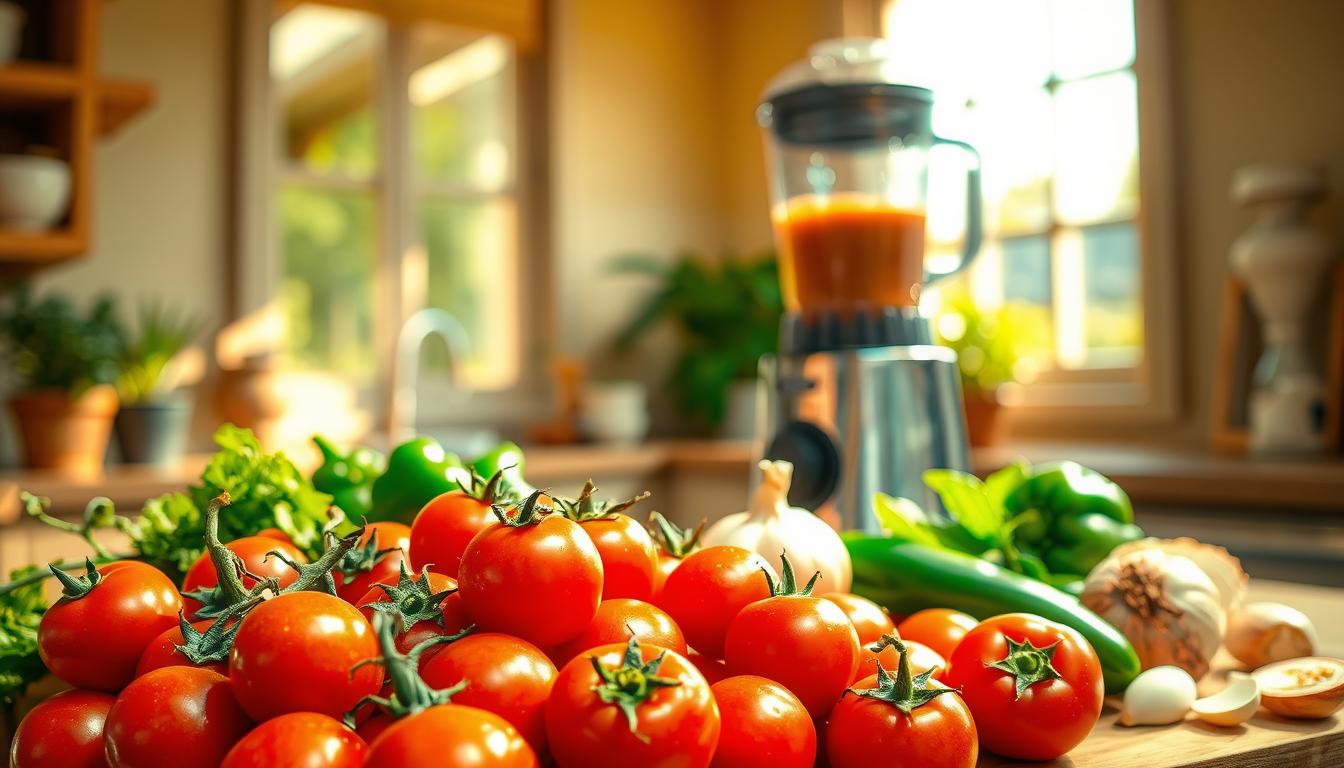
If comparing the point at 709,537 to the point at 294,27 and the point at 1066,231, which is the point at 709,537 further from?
the point at 294,27

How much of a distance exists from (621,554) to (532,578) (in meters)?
0.09

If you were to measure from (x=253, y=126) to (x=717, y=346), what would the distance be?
4.77ft

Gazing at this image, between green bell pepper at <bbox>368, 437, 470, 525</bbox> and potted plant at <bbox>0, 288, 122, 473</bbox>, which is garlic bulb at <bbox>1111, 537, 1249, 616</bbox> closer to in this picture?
green bell pepper at <bbox>368, 437, 470, 525</bbox>

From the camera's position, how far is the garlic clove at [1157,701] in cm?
61

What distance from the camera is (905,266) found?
1.49 m

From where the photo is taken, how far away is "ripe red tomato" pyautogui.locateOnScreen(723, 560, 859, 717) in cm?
50

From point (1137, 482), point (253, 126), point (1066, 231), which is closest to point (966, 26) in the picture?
point (1066, 231)

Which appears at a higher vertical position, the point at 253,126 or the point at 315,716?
the point at 253,126

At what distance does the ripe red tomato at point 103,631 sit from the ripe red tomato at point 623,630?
0.64 ft

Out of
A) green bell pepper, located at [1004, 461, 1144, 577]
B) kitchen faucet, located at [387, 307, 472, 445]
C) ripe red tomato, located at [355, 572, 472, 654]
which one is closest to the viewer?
ripe red tomato, located at [355, 572, 472, 654]

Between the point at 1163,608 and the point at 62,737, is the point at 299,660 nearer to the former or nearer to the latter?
the point at 62,737

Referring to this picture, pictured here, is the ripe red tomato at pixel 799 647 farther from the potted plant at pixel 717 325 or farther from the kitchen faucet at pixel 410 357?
the potted plant at pixel 717 325

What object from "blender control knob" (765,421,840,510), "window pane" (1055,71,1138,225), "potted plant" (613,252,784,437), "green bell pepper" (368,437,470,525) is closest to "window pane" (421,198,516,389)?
"potted plant" (613,252,784,437)

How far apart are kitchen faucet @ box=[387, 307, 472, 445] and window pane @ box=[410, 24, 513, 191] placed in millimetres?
532
